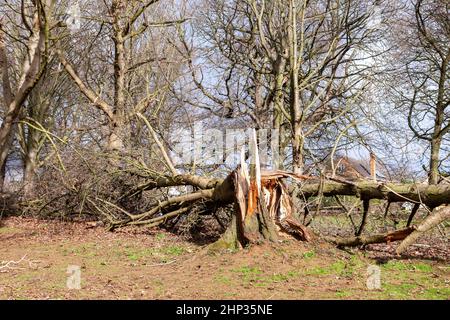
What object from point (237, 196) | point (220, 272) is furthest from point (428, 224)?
point (220, 272)

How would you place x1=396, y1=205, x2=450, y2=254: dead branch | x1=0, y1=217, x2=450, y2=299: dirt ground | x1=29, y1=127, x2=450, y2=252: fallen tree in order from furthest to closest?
x1=29, y1=127, x2=450, y2=252: fallen tree → x1=396, y1=205, x2=450, y2=254: dead branch → x1=0, y1=217, x2=450, y2=299: dirt ground

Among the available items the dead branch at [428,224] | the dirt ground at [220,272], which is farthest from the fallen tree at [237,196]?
the dirt ground at [220,272]

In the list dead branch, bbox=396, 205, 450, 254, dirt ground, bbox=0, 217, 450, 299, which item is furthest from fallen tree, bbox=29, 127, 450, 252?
dirt ground, bbox=0, 217, 450, 299

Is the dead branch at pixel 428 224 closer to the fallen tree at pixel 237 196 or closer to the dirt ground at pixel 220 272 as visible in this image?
the fallen tree at pixel 237 196

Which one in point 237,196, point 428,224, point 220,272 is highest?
point 237,196

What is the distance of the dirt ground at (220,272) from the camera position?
5.44 metres

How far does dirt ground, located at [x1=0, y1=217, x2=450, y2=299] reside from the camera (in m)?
5.44

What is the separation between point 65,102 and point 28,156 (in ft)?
9.56

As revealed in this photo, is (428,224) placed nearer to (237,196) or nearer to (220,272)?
(237,196)

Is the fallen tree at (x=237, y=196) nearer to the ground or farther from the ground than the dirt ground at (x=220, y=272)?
farther from the ground

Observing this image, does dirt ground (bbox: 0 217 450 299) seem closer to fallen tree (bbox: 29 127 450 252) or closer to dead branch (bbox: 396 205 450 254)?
dead branch (bbox: 396 205 450 254)

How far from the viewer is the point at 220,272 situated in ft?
21.3

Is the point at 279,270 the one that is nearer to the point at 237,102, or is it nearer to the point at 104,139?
the point at 104,139

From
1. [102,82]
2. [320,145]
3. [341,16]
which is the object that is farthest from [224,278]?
[102,82]
